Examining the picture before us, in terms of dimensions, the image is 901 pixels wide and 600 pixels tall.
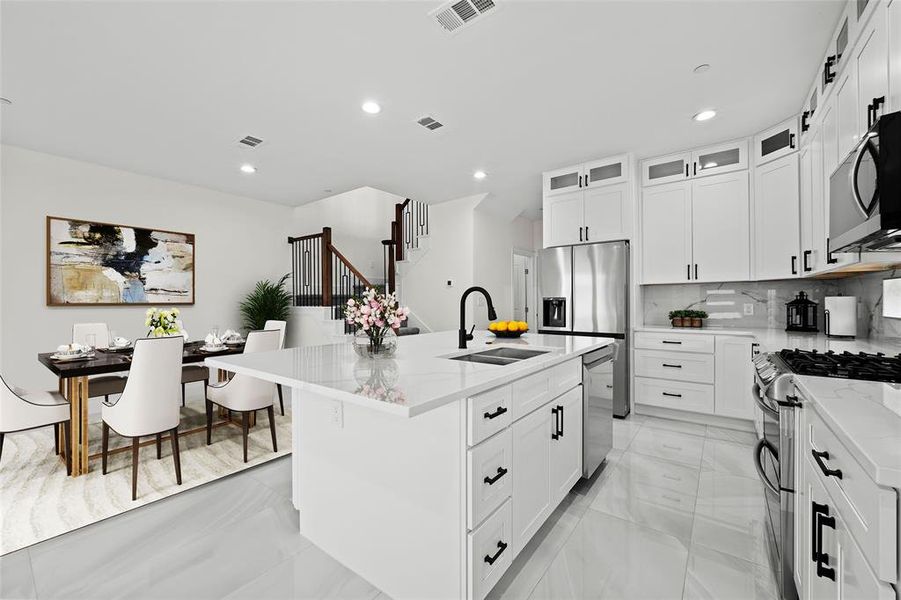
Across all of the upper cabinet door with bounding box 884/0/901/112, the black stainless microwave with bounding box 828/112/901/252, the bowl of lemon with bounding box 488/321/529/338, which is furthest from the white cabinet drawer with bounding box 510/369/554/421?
the upper cabinet door with bounding box 884/0/901/112

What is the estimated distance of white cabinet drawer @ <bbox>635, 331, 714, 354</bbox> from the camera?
145 inches

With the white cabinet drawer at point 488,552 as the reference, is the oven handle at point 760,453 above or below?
above

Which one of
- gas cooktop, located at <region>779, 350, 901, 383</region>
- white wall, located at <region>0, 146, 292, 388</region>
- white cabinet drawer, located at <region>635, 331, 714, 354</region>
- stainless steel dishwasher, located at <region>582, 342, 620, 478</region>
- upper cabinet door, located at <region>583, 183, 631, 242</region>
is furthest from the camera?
upper cabinet door, located at <region>583, 183, 631, 242</region>

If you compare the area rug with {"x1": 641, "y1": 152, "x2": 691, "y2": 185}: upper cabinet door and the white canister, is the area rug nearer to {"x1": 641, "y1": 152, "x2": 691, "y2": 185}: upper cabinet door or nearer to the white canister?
the white canister

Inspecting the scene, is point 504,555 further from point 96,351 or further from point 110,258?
point 110,258

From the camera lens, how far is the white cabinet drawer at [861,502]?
71 centimetres

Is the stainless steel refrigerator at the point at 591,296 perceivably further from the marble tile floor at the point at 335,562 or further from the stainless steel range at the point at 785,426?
the stainless steel range at the point at 785,426

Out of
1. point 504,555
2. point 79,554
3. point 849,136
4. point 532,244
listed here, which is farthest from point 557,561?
point 532,244

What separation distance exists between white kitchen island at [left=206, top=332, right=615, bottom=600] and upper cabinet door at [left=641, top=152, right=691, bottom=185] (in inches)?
123

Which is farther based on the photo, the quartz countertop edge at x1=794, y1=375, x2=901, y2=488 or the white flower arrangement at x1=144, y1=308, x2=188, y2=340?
the white flower arrangement at x1=144, y1=308, x2=188, y2=340

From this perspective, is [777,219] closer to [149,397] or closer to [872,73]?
[872,73]

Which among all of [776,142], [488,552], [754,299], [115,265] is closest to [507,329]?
[488,552]

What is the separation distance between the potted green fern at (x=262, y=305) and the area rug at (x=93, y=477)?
2208 millimetres

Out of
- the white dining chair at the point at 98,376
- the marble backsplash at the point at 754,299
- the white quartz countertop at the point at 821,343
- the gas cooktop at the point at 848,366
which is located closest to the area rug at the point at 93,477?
the white dining chair at the point at 98,376
